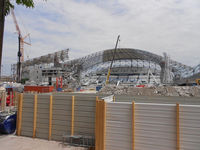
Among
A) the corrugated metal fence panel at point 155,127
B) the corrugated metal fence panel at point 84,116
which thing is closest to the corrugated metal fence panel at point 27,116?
the corrugated metal fence panel at point 84,116

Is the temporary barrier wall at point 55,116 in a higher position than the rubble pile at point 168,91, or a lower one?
lower

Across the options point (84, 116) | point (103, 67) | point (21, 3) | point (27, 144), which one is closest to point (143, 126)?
point (84, 116)

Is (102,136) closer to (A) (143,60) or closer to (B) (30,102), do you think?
(B) (30,102)

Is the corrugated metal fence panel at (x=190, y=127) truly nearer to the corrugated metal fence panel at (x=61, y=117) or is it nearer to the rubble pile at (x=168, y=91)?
the corrugated metal fence panel at (x=61, y=117)

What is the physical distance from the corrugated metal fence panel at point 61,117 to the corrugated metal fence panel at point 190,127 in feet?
17.5

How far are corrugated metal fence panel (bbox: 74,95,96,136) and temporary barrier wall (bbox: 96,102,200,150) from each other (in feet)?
4.57

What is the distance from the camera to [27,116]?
8.98 metres

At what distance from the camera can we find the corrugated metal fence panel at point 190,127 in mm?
5184

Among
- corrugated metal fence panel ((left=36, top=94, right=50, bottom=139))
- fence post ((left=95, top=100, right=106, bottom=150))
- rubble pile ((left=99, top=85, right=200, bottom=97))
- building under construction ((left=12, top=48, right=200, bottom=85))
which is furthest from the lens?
building under construction ((left=12, top=48, right=200, bottom=85))

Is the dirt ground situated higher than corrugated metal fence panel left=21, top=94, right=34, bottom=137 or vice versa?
corrugated metal fence panel left=21, top=94, right=34, bottom=137

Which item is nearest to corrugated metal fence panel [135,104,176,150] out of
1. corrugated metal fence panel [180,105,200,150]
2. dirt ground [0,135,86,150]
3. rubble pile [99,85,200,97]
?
corrugated metal fence panel [180,105,200,150]

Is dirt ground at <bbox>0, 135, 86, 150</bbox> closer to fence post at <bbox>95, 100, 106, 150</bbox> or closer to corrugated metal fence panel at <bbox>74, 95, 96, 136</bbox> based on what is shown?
corrugated metal fence panel at <bbox>74, 95, 96, 136</bbox>

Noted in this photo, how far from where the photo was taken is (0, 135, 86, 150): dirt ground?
7.49 metres

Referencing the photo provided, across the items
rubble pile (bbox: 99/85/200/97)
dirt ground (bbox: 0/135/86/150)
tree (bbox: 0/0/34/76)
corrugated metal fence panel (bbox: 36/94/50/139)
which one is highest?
tree (bbox: 0/0/34/76)
